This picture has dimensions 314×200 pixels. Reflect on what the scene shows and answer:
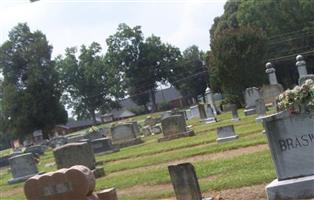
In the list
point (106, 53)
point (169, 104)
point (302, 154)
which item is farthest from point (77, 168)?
point (169, 104)

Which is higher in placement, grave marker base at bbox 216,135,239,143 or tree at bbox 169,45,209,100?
tree at bbox 169,45,209,100

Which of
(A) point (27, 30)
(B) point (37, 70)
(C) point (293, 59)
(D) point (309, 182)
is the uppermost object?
(A) point (27, 30)

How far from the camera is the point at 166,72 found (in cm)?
9981

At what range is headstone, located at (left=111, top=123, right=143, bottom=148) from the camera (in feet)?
105

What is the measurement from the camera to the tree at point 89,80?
319 ft

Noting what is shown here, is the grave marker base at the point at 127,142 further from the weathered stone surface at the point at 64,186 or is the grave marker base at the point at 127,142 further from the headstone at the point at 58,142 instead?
the weathered stone surface at the point at 64,186

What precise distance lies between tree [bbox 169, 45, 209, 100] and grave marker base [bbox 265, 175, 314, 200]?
90306 millimetres

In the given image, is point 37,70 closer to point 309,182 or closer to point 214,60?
point 214,60

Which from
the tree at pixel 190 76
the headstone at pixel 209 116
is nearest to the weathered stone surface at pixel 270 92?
the headstone at pixel 209 116

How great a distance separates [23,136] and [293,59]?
105ft

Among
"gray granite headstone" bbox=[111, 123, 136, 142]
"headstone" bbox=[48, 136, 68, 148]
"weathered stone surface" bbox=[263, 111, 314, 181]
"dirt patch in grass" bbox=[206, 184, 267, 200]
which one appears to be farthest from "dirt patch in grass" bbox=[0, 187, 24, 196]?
"headstone" bbox=[48, 136, 68, 148]

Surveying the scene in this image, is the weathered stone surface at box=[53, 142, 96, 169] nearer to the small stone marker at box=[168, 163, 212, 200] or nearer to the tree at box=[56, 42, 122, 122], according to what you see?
the small stone marker at box=[168, 163, 212, 200]

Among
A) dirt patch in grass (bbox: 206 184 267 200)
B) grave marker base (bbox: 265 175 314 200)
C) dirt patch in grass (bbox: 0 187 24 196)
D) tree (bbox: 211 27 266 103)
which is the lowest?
dirt patch in grass (bbox: 206 184 267 200)

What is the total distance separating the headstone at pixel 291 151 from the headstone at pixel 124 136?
2278 cm
